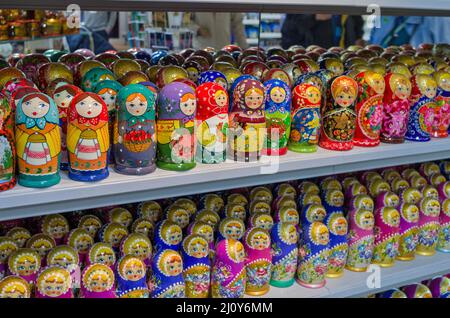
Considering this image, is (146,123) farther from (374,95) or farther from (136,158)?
(374,95)

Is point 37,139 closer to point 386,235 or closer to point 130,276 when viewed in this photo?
point 130,276

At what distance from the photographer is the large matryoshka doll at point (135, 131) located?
1363 millimetres

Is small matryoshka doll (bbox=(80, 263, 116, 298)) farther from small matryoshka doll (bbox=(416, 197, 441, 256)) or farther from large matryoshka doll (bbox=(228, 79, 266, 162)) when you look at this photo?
small matryoshka doll (bbox=(416, 197, 441, 256))

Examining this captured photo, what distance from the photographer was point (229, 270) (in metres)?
1.62

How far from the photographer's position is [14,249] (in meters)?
1.48

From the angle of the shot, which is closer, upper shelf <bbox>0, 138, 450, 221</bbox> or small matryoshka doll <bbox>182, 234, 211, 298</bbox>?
upper shelf <bbox>0, 138, 450, 221</bbox>

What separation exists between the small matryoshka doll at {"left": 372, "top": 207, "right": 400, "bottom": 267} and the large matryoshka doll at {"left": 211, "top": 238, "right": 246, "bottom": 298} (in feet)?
2.00

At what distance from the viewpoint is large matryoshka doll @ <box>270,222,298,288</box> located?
5.72 feet

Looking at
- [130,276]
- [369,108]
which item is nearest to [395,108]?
[369,108]

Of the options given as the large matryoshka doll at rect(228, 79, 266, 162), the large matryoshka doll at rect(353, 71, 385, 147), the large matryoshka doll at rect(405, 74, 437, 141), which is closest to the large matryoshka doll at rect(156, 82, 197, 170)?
the large matryoshka doll at rect(228, 79, 266, 162)

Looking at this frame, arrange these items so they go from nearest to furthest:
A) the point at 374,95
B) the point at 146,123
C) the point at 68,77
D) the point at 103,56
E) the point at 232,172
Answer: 1. the point at 146,123
2. the point at 232,172
3. the point at 68,77
4. the point at 374,95
5. the point at 103,56

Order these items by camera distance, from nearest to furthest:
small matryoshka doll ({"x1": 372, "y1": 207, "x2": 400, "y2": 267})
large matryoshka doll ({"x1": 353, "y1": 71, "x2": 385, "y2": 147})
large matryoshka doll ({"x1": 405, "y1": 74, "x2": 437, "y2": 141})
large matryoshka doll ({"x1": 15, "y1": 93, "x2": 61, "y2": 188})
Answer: large matryoshka doll ({"x1": 15, "y1": 93, "x2": 61, "y2": 188}) < large matryoshka doll ({"x1": 353, "y1": 71, "x2": 385, "y2": 147}) < large matryoshka doll ({"x1": 405, "y1": 74, "x2": 437, "y2": 141}) < small matryoshka doll ({"x1": 372, "y1": 207, "x2": 400, "y2": 267})

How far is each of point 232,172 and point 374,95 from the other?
59 centimetres

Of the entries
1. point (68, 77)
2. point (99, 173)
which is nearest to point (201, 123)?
point (99, 173)
